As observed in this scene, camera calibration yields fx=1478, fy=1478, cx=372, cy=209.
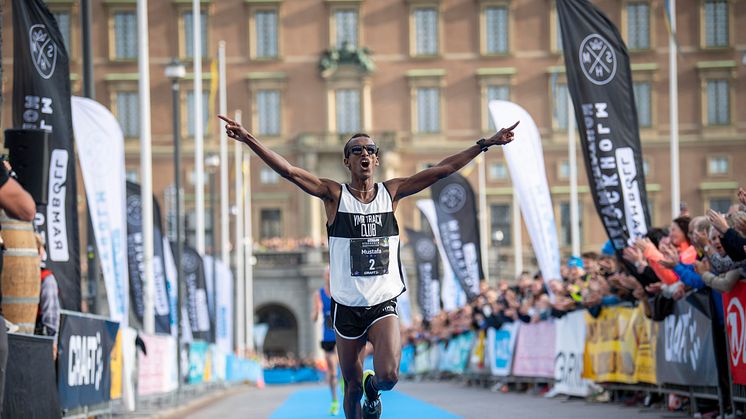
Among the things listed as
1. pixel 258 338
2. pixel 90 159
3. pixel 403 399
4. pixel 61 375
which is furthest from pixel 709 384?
pixel 258 338

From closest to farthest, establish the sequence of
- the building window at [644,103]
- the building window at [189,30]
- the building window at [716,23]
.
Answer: the building window at [716,23] < the building window at [644,103] < the building window at [189,30]

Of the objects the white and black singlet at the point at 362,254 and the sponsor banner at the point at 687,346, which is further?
the sponsor banner at the point at 687,346

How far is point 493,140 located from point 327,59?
78.0 metres

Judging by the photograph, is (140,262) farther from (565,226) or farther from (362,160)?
(565,226)

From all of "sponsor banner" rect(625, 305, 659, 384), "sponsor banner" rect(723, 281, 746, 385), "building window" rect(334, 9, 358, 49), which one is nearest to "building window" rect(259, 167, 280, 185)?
"building window" rect(334, 9, 358, 49)

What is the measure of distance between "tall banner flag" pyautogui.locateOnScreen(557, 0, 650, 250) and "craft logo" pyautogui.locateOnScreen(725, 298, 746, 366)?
5.02 m

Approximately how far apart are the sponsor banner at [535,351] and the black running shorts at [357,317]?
13.8 meters

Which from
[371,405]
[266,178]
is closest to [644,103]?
[266,178]

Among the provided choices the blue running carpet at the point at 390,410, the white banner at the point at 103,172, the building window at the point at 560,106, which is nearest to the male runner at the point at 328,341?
the blue running carpet at the point at 390,410

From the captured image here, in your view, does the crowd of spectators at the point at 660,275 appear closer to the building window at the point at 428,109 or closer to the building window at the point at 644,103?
the building window at the point at 428,109

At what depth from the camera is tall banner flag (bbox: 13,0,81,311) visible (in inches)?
641

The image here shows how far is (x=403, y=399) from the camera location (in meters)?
26.6

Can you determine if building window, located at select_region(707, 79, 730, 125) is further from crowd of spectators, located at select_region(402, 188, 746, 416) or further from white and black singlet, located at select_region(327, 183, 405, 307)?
white and black singlet, located at select_region(327, 183, 405, 307)

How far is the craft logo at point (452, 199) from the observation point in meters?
36.7
